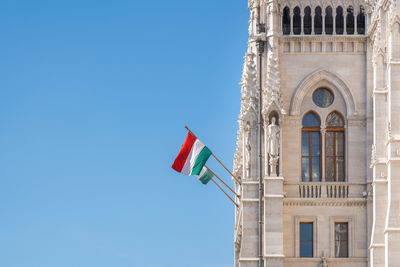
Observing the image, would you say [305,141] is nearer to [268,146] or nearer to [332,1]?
[268,146]

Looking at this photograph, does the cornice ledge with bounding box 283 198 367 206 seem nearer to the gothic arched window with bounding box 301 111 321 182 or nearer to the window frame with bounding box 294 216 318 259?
the window frame with bounding box 294 216 318 259

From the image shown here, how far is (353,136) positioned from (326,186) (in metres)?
3.25

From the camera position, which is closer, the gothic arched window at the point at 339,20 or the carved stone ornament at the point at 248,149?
the carved stone ornament at the point at 248,149

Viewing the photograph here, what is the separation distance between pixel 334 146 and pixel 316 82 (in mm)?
3789

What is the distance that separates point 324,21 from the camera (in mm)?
78938

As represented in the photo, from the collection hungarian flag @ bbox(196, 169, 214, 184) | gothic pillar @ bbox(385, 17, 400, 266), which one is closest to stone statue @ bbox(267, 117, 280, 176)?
hungarian flag @ bbox(196, 169, 214, 184)

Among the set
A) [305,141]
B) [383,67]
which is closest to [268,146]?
[305,141]

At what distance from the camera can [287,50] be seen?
259ft

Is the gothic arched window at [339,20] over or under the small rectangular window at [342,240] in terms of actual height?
over

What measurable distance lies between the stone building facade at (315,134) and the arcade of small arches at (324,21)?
0.06 metres

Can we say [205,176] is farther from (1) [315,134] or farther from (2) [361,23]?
(2) [361,23]

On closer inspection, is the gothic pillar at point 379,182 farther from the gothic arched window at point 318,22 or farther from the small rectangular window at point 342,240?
the gothic arched window at point 318,22

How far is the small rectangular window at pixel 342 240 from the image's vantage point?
7712 cm

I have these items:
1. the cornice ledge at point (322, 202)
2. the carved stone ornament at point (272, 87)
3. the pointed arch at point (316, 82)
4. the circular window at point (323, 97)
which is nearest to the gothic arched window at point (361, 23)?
the pointed arch at point (316, 82)
